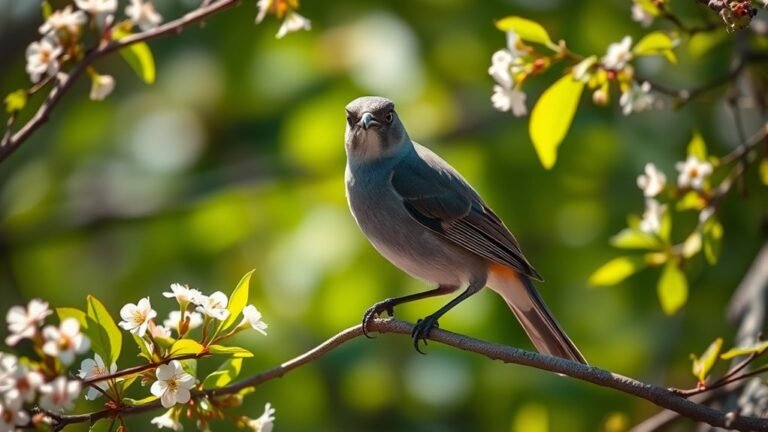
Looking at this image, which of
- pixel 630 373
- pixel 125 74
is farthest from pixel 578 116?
pixel 125 74

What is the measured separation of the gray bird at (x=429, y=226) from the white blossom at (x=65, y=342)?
1.95 meters

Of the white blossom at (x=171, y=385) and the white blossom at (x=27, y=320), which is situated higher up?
the white blossom at (x=27, y=320)

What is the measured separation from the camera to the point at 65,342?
98.1 inches

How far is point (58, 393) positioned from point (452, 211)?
2432mm

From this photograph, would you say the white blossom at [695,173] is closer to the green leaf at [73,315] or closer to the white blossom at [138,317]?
the white blossom at [138,317]

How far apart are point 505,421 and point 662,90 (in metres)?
2.68

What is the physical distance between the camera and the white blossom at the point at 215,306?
2902 millimetres

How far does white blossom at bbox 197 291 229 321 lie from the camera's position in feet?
9.52

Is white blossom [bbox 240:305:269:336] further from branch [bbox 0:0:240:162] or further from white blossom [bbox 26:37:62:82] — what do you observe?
white blossom [bbox 26:37:62:82]

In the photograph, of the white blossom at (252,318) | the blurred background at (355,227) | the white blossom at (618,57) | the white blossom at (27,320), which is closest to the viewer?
the white blossom at (27,320)

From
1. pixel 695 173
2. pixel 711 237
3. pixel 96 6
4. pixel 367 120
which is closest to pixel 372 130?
pixel 367 120

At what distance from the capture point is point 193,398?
3049 millimetres

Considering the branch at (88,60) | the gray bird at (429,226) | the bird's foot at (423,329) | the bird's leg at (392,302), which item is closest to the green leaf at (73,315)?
the branch at (88,60)

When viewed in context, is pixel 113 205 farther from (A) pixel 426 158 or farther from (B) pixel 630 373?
(B) pixel 630 373
